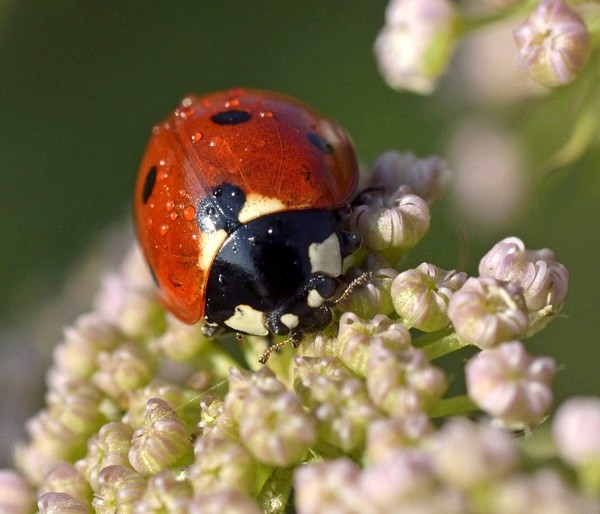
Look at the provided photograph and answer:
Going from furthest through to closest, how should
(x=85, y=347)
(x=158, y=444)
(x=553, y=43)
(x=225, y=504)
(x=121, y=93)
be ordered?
1. (x=121, y=93)
2. (x=85, y=347)
3. (x=553, y=43)
4. (x=158, y=444)
5. (x=225, y=504)

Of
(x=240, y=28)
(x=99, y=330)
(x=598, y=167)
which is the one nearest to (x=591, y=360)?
(x=598, y=167)

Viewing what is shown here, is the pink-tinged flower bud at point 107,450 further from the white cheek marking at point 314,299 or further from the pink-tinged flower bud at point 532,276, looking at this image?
the pink-tinged flower bud at point 532,276

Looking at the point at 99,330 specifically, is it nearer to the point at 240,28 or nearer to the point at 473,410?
the point at 473,410

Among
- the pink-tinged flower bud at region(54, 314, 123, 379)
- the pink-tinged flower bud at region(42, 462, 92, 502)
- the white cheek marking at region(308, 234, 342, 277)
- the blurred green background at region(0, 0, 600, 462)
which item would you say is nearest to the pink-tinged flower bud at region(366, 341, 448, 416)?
the white cheek marking at region(308, 234, 342, 277)

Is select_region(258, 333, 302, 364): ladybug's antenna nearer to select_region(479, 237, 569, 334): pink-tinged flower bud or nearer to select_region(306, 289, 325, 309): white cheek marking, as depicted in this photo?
select_region(306, 289, 325, 309): white cheek marking

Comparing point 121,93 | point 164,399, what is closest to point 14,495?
point 164,399

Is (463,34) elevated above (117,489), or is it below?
above

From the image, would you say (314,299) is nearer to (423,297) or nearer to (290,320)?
(290,320)
